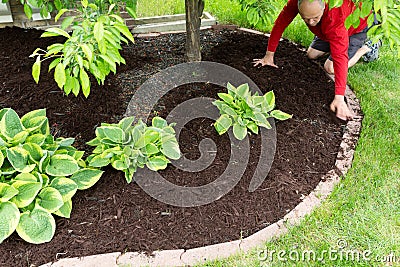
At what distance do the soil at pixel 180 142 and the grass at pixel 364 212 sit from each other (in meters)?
0.15

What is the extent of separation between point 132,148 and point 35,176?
1.84 ft

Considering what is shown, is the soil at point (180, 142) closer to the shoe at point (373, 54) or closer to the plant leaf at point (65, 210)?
the plant leaf at point (65, 210)

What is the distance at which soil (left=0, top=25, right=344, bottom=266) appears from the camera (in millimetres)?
2326

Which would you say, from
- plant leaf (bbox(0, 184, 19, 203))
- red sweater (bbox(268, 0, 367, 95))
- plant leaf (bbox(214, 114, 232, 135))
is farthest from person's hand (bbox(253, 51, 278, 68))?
plant leaf (bbox(0, 184, 19, 203))

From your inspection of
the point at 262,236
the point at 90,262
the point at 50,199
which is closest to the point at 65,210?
the point at 50,199

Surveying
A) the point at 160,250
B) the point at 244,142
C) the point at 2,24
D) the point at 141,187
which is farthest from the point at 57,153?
the point at 2,24

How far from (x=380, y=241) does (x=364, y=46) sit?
6.98ft

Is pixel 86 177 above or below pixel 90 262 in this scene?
above

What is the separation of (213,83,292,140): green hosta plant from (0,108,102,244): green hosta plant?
908mm

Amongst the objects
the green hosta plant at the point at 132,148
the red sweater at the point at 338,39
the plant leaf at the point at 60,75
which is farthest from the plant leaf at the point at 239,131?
the plant leaf at the point at 60,75

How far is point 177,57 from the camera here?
12.7 ft

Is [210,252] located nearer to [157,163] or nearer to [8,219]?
[157,163]

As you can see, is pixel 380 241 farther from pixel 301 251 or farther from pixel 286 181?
pixel 286 181

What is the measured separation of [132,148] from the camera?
2.57m
